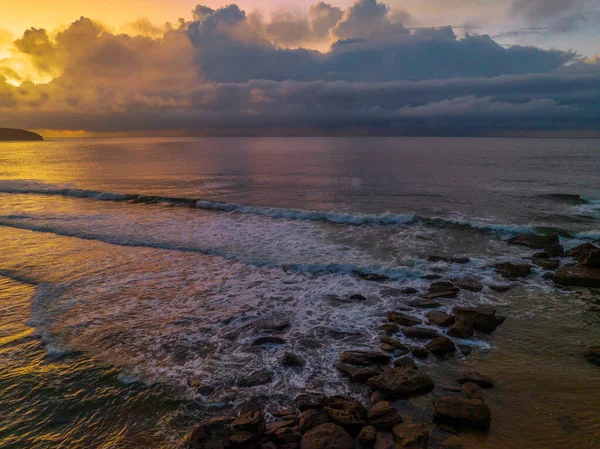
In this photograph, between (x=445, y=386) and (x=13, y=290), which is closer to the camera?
(x=445, y=386)

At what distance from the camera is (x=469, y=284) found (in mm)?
14062

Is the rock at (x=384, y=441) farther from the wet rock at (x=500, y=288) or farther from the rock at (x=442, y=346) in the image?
the wet rock at (x=500, y=288)

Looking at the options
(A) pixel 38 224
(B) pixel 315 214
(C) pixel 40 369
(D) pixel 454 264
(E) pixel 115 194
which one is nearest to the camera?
(C) pixel 40 369

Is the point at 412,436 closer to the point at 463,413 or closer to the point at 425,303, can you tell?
the point at 463,413

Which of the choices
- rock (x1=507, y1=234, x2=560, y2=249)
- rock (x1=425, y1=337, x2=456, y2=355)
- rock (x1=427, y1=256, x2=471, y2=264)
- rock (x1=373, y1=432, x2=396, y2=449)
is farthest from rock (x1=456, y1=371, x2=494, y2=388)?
rock (x1=507, y1=234, x2=560, y2=249)

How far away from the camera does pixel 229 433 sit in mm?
6582

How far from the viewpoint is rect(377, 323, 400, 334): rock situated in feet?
34.4

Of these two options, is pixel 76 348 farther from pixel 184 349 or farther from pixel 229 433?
pixel 229 433

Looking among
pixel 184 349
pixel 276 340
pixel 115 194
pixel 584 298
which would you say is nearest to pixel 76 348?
pixel 184 349

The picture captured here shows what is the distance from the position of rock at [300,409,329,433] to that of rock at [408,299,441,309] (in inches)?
255

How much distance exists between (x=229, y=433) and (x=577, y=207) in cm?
3391

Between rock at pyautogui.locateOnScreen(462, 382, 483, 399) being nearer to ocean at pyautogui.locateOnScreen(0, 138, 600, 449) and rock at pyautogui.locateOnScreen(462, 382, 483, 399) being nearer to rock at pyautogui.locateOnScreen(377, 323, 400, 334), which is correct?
ocean at pyautogui.locateOnScreen(0, 138, 600, 449)

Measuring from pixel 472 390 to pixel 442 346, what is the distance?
65.5 inches

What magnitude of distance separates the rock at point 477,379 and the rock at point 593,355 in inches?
122
